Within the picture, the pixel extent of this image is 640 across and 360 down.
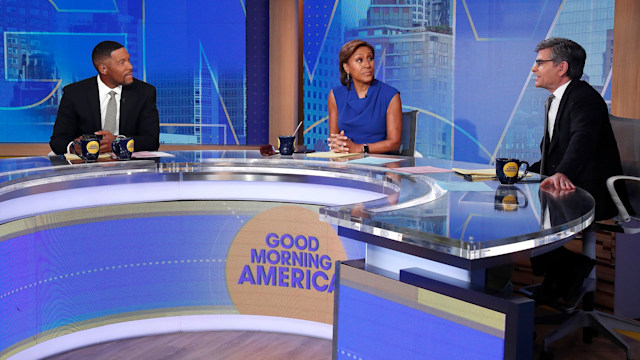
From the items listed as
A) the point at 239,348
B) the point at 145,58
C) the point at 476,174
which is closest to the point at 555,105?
the point at 476,174

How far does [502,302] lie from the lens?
3.78 feet

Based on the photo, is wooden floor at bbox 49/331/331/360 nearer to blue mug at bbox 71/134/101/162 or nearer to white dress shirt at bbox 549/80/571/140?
blue mug at bbox 71/134/101/162

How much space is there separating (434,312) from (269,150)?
177 centimetres

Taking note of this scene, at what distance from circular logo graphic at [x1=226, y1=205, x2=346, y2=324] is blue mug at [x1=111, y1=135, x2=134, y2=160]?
59cm

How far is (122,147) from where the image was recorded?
8.76ft

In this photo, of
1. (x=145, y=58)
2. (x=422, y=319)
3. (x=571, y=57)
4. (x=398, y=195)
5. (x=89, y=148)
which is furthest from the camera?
(x=145, y=58)

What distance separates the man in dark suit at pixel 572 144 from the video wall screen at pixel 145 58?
318 cm

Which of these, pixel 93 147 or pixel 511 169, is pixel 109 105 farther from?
pixel 511 169

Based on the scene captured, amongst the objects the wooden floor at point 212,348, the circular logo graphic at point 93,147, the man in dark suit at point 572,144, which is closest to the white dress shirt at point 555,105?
the man in dark suit at point 572,144

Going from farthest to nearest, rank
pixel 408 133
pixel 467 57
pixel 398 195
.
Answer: pixel 467 57 → pixel 408 133 → pixel 398 195

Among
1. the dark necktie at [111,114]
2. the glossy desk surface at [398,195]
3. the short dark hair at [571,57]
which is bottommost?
the glossy desk surface at [398,195]

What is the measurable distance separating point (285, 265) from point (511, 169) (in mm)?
1073

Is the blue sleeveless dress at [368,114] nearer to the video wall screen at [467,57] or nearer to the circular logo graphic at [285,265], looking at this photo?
the circular logo graphic at [285,265]

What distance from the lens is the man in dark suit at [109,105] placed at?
10.8ft
